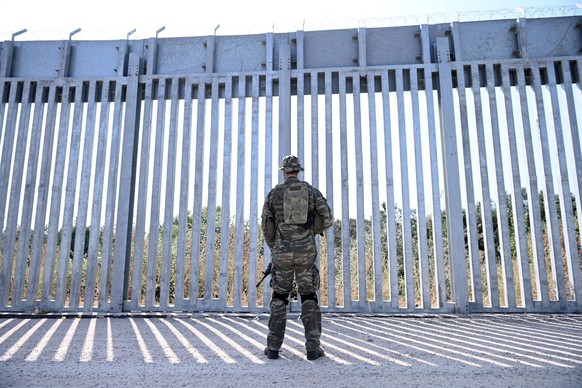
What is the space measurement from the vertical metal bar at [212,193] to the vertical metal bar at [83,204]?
1883 millimetres

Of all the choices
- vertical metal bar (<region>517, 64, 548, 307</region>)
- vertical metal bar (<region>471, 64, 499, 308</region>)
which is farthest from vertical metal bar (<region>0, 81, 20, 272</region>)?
vertical metal bar (<region>517, 64, 548, 307</region>)

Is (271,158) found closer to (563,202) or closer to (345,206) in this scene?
(345,206)

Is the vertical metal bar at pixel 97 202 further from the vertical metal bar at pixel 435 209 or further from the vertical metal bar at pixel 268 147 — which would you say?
the vertical metal bar at pixel 435 209

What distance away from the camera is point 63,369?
2844 millimetres

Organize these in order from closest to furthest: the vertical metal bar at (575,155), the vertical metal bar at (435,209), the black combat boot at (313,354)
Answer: the black combat boot at (313,354)
the vertical metal bar at (575,155)
the vertical metal bar at (435,209)

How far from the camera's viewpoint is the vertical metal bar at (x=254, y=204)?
232 inches

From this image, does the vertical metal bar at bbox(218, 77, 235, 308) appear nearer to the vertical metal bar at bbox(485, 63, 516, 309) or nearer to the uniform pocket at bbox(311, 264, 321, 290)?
the uniform pocket at bbox(311, 264, 321, 290)

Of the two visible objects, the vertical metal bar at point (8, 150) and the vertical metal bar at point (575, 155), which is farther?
the vertical metal bar at point (8, 150)

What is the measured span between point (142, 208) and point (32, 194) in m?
1.92

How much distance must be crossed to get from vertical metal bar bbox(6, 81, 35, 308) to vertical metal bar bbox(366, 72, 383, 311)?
5387 millimetres

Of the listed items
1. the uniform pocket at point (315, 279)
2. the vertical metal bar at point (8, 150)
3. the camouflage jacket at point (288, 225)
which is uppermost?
the vertical metal bar at point (8, 150)

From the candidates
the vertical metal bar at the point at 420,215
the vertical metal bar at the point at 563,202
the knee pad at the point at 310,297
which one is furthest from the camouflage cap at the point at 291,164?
the vertical metal bar at the point at 563,202

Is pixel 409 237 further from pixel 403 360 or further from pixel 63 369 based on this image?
pixel 63 369

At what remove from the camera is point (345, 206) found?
19.7 ft
